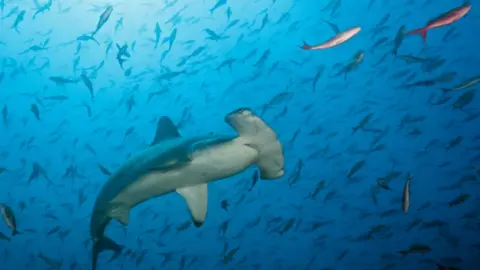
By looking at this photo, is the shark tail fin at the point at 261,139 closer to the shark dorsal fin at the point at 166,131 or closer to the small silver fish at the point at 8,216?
the shark dorsal fin at the point at 166,131

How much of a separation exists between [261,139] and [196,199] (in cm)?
131

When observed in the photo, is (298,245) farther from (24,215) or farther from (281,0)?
(24,215)

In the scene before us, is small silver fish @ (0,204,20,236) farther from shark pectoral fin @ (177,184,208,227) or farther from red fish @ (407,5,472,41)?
red fish @ (407,5,472,41)

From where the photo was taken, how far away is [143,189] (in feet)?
12.9

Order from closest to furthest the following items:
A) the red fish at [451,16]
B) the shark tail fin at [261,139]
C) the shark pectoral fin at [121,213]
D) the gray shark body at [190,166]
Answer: the shark tail fin at [261,139]
the gray shark body at [190,166]
the red fish at [451,16]
the shark pectoral fin at [121,213]

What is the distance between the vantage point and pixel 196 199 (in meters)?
4.05

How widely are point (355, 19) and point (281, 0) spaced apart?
16.4 feet

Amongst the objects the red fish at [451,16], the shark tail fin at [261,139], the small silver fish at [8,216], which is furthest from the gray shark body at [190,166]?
the red fish at [451,16]

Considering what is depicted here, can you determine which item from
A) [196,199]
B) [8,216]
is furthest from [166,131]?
[8,216]

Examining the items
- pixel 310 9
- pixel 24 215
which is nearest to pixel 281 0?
pixel 310 9

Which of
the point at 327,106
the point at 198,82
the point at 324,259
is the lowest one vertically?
the point at 324,259

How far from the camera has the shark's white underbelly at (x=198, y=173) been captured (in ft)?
10.6

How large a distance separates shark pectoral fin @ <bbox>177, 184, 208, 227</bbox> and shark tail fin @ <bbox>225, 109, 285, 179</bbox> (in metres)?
0.84

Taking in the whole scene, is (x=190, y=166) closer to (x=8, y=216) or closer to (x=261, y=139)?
(x=261, y=139)
